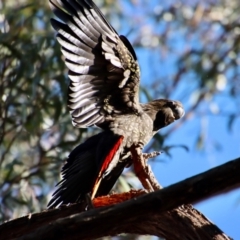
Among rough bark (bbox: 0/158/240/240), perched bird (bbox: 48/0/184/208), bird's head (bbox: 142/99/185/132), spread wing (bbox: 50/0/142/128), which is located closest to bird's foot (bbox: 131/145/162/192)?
perched bird (bbox: 48/0/184/208)

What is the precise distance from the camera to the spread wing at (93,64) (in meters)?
3.36

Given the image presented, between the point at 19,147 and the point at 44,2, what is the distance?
3.68 feet

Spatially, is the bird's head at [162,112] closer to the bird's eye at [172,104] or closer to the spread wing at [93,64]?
the bird's eye at [172,104]

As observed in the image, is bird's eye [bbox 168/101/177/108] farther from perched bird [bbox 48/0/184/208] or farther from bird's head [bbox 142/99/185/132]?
perched bird [bbox 48/0/184/208]

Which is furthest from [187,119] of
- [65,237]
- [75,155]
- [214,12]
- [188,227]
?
[65,237]

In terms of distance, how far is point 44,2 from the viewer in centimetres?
573

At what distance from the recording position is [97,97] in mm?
3578

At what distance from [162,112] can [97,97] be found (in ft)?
1.43

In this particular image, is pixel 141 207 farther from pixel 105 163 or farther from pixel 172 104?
pixel 172 104

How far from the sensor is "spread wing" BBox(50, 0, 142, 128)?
3363 millimetres

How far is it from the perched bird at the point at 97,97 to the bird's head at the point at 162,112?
148mm

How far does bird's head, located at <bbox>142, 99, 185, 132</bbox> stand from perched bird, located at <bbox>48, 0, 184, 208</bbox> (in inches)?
5.8

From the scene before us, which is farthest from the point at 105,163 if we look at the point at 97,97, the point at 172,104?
the point at 172,104

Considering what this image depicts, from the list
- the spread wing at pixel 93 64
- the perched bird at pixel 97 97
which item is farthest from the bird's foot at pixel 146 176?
the spread wing at pixel 93 64
